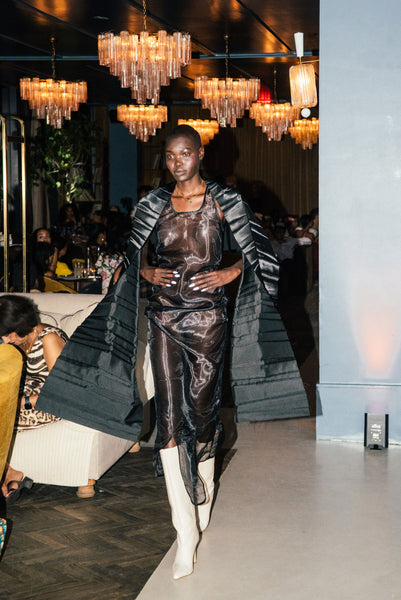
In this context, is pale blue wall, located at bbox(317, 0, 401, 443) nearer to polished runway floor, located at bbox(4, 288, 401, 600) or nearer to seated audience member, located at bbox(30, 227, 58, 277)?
polished runway floor, located at bbox(4, 288, 401, 600)

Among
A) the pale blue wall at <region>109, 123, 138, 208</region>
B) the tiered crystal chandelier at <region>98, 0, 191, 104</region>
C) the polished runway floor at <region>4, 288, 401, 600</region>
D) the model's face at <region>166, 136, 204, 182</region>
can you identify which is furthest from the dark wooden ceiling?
the model's face at <region>166, 136, 204, 182</region>

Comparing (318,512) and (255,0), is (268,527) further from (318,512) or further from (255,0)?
(255,0)

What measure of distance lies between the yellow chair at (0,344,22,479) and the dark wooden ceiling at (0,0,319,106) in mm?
5506

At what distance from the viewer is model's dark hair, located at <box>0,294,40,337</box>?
351cm

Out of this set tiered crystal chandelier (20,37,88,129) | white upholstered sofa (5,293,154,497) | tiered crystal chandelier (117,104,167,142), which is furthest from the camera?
tiered crystal chandelier (117,104,167,142)

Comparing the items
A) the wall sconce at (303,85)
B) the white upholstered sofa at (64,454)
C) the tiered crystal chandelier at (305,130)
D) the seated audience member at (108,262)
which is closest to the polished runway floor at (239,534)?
the white upholstered sofa at (64,454)

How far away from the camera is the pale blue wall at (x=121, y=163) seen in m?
15.3

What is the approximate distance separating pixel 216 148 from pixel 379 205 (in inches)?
518

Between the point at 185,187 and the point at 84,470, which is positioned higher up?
the point at 185,187

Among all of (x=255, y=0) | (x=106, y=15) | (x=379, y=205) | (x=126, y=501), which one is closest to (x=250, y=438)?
(x=126, y=501)

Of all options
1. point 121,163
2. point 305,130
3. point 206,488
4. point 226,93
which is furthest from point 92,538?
point 121,163

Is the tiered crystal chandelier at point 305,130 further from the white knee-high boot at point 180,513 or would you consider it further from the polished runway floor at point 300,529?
the white knee-high boot at point 180,513

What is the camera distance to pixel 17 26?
8164 millimetres

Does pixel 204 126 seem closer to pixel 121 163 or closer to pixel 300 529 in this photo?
pixel 121 163
